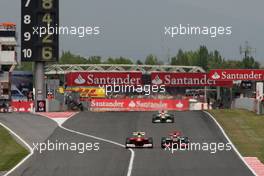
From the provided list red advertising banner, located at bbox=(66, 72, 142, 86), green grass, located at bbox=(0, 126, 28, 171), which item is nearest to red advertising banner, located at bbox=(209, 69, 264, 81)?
red advertising banner, located at bbox=(66, 72, 142, 86)

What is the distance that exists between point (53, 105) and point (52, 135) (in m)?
22.2

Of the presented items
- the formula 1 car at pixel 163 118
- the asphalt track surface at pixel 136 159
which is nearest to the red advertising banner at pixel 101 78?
the formula 1 car at pixel 163 118

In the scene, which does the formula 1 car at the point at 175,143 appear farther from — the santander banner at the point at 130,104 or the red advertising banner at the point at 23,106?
the santander banner at the point at 130,104

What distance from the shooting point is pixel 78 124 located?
48.8 meters

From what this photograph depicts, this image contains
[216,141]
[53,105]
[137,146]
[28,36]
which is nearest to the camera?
[137,146]

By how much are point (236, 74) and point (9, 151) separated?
1580 inches

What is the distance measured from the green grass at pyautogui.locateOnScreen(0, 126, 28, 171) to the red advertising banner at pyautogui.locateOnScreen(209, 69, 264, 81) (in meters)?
32.1

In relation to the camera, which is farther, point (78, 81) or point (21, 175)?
point (78, 81)

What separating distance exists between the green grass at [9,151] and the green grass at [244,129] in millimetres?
11164

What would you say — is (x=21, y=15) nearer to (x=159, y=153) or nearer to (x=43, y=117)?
(x=43, y=117)

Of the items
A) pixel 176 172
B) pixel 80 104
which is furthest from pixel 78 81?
pixel 176 172

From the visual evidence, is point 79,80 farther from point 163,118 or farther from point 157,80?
point 163,118

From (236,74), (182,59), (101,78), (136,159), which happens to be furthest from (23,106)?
(182,59)

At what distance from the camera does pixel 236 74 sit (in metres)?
71.6
